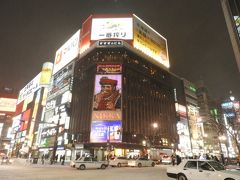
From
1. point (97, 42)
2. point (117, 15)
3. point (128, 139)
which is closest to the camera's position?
point (128, 139)

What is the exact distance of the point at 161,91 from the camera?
79.8 meters

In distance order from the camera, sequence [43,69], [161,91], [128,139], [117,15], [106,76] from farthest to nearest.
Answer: [43,69]
[161,91]
[117,15]
[106,76]
[128,139]

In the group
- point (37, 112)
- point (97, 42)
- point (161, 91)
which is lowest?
point (37, 112)

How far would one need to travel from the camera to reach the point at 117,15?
73.4 m

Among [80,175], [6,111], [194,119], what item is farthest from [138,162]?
[6,111]

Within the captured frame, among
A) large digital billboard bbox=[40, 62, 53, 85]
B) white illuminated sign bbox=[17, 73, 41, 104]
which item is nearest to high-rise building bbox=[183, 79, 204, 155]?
large digital billboard bbox=[40, 62, 53, 85]

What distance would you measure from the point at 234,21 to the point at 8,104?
144m

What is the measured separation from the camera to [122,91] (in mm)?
59844

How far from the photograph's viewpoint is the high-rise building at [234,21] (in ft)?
105

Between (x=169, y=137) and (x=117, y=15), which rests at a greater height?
(x=117, y=15)

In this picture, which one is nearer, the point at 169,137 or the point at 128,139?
the point at 128,139

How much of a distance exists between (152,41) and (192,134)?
43.7 meters

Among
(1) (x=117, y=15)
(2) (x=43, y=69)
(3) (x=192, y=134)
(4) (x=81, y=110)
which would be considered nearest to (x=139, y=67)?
(1) (x=117, y=15)

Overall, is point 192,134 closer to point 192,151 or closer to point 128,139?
point 192,151
